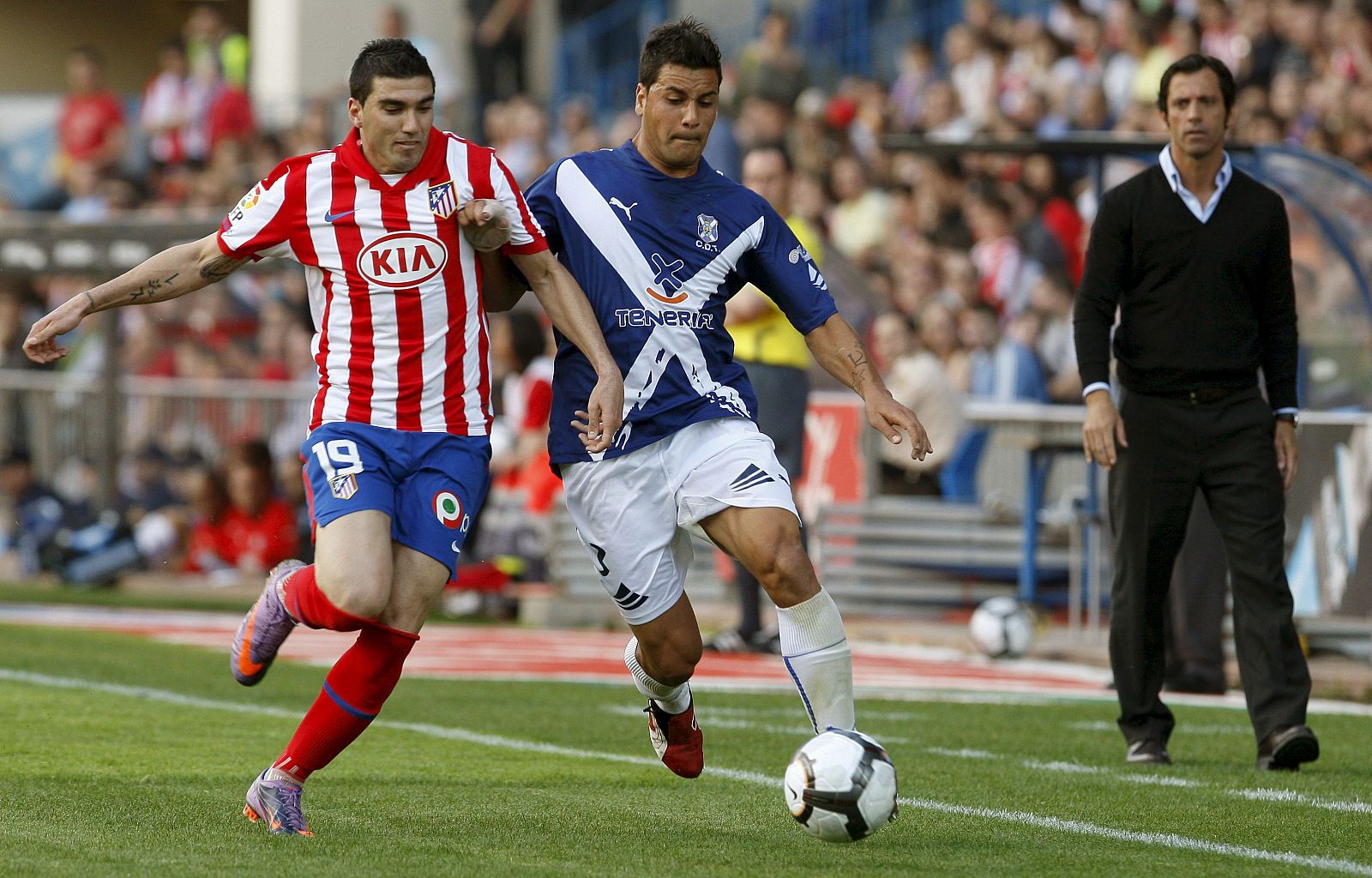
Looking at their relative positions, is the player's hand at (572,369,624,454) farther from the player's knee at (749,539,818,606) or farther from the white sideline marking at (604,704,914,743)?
the white sideline marking at (604,704,914,743)

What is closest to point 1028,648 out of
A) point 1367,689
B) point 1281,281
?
point 1367,689

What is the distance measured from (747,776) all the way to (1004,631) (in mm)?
5304

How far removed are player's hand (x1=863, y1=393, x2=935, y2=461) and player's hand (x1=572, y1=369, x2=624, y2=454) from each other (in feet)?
2.26

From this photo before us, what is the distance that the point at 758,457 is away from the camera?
600 centimetres

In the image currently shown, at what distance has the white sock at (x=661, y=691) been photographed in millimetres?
6414

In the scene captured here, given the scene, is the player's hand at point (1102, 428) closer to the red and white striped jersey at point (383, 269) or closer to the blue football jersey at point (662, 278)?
Result: the blue football jersey at point (662, 278)

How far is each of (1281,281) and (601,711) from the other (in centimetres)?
337

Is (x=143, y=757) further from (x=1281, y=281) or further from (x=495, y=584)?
(x=495, y=584)

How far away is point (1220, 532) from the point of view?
7473mm

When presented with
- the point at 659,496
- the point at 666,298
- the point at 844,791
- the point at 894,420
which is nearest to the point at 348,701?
the point at 659,496

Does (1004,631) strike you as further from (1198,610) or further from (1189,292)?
(1189,292)

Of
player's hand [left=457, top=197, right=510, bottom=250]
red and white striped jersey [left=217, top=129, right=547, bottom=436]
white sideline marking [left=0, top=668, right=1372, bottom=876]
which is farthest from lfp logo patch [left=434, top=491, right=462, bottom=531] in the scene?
white sideline marking [left=0, top=668, right=1372, bottom=876]

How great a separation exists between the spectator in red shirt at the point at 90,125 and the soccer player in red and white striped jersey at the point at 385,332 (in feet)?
69.8

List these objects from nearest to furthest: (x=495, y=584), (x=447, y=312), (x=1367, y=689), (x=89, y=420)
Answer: (x=447, y=312) < (x=1367, y=689) < (x=495, y=584) < (x=89, y=420)
